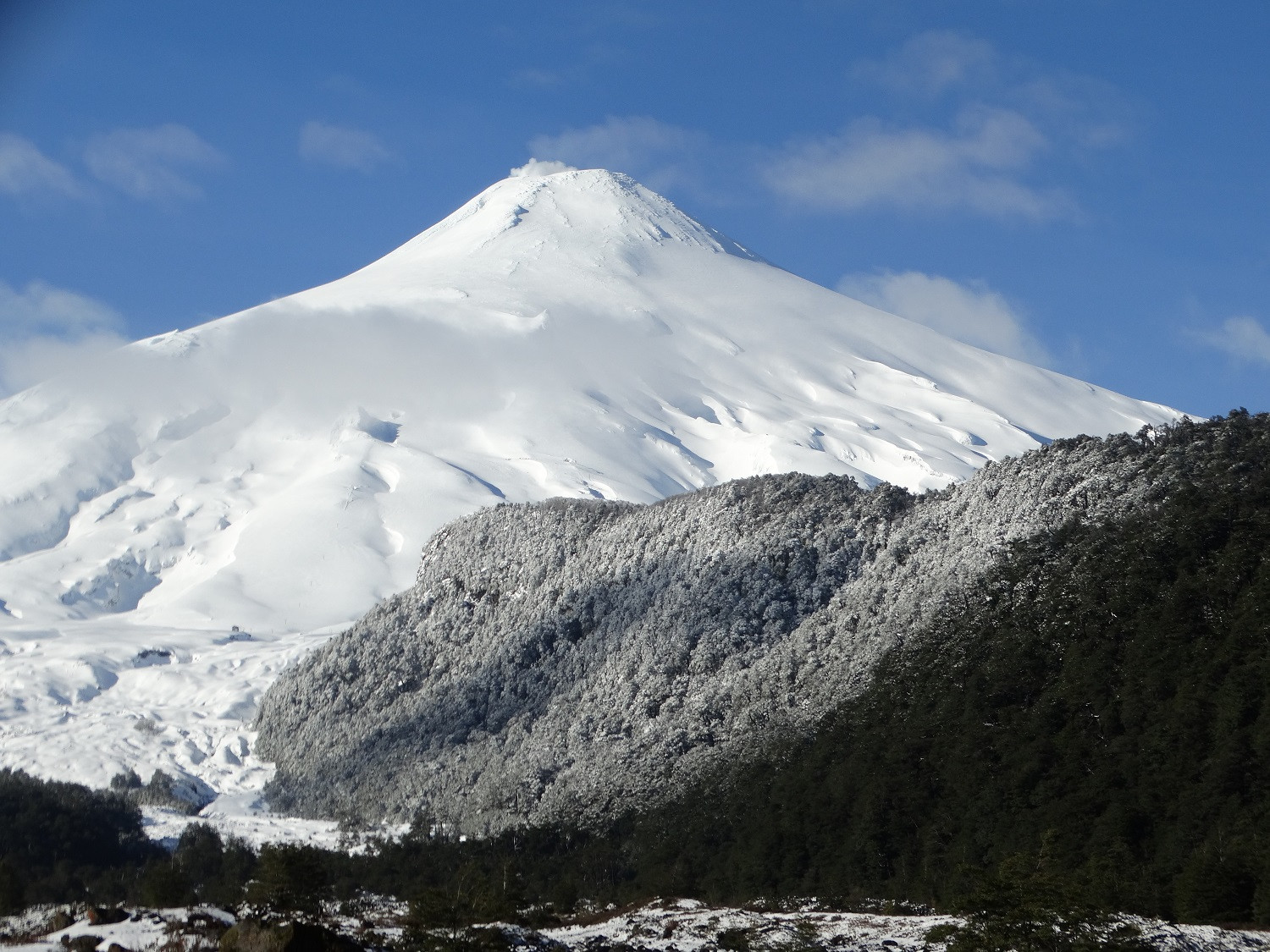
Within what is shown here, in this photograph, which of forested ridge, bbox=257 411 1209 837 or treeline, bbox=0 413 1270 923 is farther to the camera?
forested ridge, bbox=257 411 1209 837

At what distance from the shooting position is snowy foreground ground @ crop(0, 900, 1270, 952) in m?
49.2

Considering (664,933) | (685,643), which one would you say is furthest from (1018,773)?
(685,643)

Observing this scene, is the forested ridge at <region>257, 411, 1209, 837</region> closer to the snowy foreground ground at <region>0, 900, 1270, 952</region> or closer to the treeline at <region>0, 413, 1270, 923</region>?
the treeline at <region>0, 413, 1270, 923</region>

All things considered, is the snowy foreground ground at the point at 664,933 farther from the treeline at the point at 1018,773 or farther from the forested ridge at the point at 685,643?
the forested ridge at the point at 685,643

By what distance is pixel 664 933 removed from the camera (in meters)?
66.7

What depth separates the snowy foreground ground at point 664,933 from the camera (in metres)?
49.2

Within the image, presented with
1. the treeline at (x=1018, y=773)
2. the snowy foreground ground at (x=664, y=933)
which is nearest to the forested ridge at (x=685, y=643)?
the treeline at (x=1018, y=773)

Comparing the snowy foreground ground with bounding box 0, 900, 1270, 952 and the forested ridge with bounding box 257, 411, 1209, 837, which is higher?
the forested ridge with bounding box 257, 411, 1209, 837

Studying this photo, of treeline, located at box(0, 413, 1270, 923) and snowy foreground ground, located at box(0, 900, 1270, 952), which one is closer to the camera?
snowy foreground ground, located at box(0, 900, 1270, 952)

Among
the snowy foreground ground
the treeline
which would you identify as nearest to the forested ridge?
the treeline

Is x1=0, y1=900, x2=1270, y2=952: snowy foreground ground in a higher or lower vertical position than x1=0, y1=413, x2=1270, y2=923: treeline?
lower

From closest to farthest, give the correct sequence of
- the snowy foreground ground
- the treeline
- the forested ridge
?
the snowy foreground ground → the treeline → the forested ridge

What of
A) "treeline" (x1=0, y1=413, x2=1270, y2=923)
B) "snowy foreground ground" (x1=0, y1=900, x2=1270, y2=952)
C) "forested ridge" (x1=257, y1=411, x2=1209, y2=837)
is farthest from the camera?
"forested ridge" (x1=257, y1=411, x2=1209, y2=837)

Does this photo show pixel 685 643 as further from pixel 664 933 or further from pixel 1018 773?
pixel 664 933
